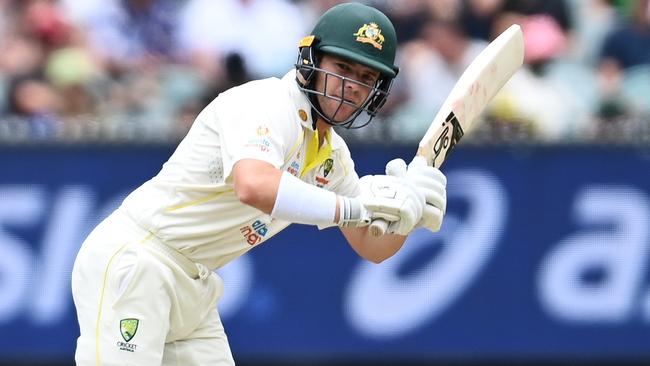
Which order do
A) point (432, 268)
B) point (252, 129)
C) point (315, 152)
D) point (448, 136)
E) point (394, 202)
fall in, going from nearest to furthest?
1. point (394, 202)
2. point (252, 129)
3. point (315, 152)
4. point (448, 136)
5. point (432, 268)

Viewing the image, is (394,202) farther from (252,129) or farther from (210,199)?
(210,199)

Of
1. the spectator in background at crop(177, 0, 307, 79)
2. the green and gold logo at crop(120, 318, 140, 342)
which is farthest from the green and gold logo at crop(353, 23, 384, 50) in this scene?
the spectator in background at crop(177, 0, 307, 79)

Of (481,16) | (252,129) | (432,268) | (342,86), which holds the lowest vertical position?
(252,129)

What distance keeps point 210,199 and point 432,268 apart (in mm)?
2880

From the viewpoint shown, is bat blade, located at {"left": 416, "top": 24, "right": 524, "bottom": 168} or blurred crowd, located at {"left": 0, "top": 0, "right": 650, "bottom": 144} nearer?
bat blade, located at {"left": 416, "top": 24, "right": 524, "bottom": 168}

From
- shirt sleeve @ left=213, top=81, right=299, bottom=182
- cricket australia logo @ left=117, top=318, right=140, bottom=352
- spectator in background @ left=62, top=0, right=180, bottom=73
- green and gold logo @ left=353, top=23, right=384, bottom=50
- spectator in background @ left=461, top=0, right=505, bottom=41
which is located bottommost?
cricket australia logo @ left=117, top=318, right=140, bottom=352

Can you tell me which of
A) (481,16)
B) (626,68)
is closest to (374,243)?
(481,16)

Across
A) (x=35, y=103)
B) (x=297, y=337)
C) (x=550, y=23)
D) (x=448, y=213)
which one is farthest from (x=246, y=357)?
(x=550, y=23)

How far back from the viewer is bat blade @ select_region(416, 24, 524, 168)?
4586 mm

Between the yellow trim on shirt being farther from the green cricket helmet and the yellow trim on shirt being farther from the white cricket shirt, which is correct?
the green cricket helmet

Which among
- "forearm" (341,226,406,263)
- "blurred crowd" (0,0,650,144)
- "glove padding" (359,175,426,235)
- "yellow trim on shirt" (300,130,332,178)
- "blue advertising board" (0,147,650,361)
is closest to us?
"glove padding" (359,175,426,235)

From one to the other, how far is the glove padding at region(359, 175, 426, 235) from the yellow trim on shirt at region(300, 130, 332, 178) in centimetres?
37

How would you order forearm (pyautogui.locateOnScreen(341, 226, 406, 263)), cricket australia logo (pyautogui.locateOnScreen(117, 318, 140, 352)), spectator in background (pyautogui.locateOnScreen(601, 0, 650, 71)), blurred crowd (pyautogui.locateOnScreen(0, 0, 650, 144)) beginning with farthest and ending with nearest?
spectator in background (pyautogui.locateOnScreen(601, 0, 650, 71)) → blurred crowd (pyautogui.locateOnScreen(0, 0, 650, 144)) → forearm (pyautogui.locateOnScreen(341, 226, 406, 263)) → cricket australia logo (pyautogui.locateOnScreen(117, 318, 140, 352))

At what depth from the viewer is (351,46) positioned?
425cm
